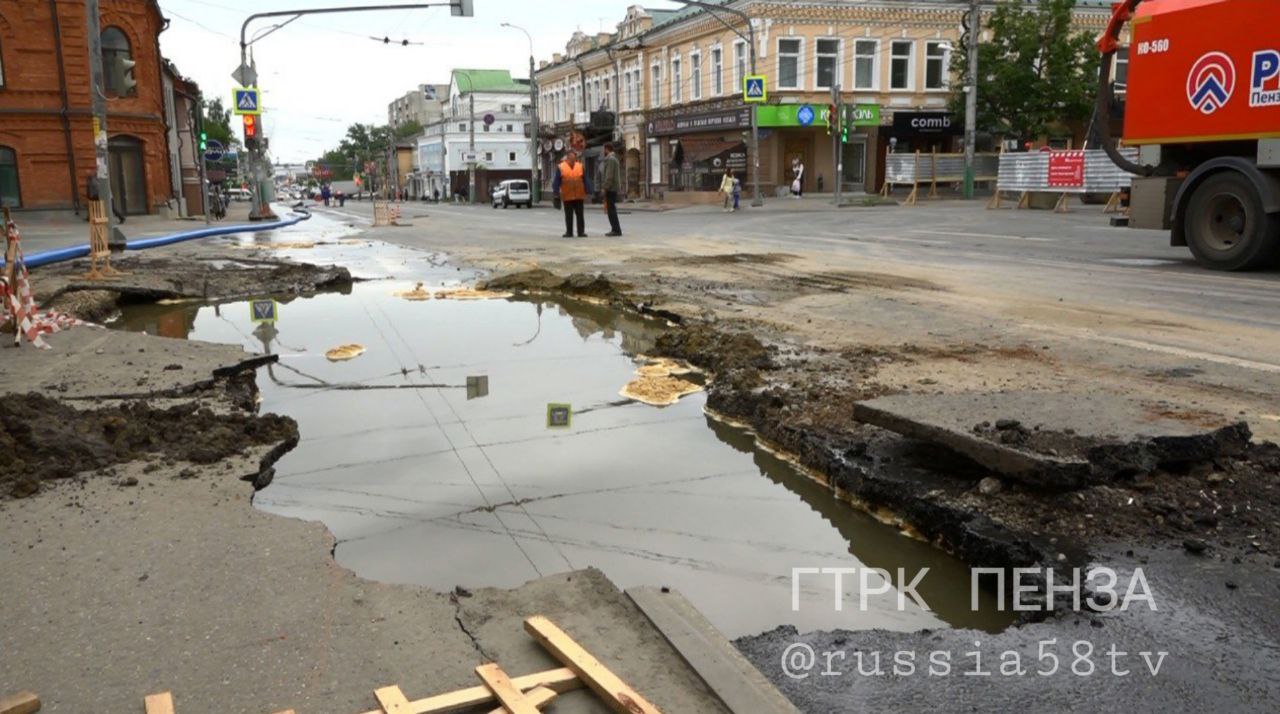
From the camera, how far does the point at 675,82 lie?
5169 cm

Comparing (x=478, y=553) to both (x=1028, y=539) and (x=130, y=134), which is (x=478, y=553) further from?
(x=130, y=134)

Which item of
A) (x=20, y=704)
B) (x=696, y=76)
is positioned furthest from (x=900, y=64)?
(x=20, y=704)

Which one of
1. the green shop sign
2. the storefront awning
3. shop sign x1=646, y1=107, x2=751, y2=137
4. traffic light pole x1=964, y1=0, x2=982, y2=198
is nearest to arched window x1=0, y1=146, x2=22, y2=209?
shop sign x1=646, y1=107, x2=751, y2=137

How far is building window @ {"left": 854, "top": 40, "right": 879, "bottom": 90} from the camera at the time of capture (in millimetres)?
44094

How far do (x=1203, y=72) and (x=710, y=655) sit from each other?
13.1m

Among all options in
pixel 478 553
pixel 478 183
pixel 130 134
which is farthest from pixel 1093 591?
pixel 478 183

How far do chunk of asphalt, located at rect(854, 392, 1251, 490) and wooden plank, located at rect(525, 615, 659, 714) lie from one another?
2.03 m

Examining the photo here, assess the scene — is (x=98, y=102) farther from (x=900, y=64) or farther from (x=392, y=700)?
(x=900, y=64)

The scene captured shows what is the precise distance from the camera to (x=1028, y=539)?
3.54m

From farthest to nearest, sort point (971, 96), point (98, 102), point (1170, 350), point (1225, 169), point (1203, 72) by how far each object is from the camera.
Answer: point (971, 96), point (98, 102), point (1203, 72), point (1225, 169), point (1170, 350)

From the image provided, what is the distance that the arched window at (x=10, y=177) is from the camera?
3152 centimetres

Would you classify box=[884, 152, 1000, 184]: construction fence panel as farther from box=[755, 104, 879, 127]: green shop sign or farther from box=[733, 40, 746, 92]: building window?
box=[733, 40, 746, 92]: building window

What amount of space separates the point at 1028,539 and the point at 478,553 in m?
2.13

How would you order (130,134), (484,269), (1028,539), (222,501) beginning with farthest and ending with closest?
(130,134), (484,269), (222,501), (1028,539)
